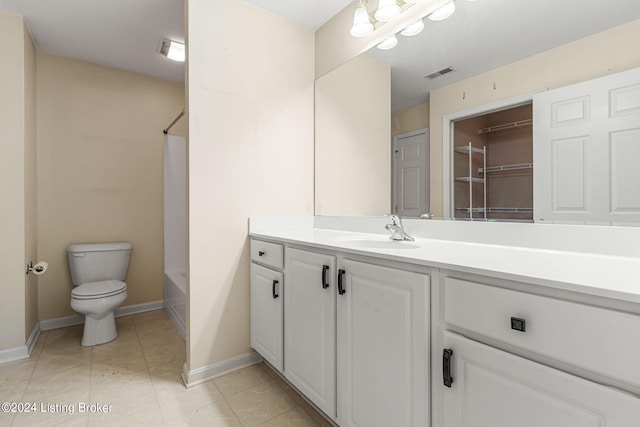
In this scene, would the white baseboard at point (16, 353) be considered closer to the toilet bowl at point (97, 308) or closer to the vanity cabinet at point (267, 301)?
the toilet bowl at point (97, 308)

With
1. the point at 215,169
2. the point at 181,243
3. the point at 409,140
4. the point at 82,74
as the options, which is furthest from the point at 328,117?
the point at 82,74

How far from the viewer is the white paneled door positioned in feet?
3.11

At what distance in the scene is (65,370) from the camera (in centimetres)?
184

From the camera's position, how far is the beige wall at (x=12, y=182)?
1950 mm

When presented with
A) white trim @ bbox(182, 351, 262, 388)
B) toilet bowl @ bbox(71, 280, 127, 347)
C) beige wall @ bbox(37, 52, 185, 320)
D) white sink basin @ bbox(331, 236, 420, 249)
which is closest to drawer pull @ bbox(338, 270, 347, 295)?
white sink basin @ bbox(331, 236, 420, 249)

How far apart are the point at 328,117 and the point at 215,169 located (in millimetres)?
859

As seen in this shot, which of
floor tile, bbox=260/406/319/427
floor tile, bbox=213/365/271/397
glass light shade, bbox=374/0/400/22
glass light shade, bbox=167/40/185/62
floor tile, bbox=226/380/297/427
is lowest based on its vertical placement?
→ floor tile, bbox=260/406/319/427

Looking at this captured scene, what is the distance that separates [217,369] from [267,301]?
0.53 m

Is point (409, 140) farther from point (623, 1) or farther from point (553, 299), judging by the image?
point (553, 299)

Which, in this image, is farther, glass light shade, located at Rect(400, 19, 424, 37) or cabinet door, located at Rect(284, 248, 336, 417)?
glass light shade, located at Rect(400, 19, 424, 37)

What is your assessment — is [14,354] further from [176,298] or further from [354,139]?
[354,139]

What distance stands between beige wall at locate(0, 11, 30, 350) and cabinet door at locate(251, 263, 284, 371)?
1573 millimetres

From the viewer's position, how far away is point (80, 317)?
8.48 feet

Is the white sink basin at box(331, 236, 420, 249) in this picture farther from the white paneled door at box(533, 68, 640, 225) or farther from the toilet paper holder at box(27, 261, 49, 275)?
the toilet paper holder at box(27, 261, 49, 275)
